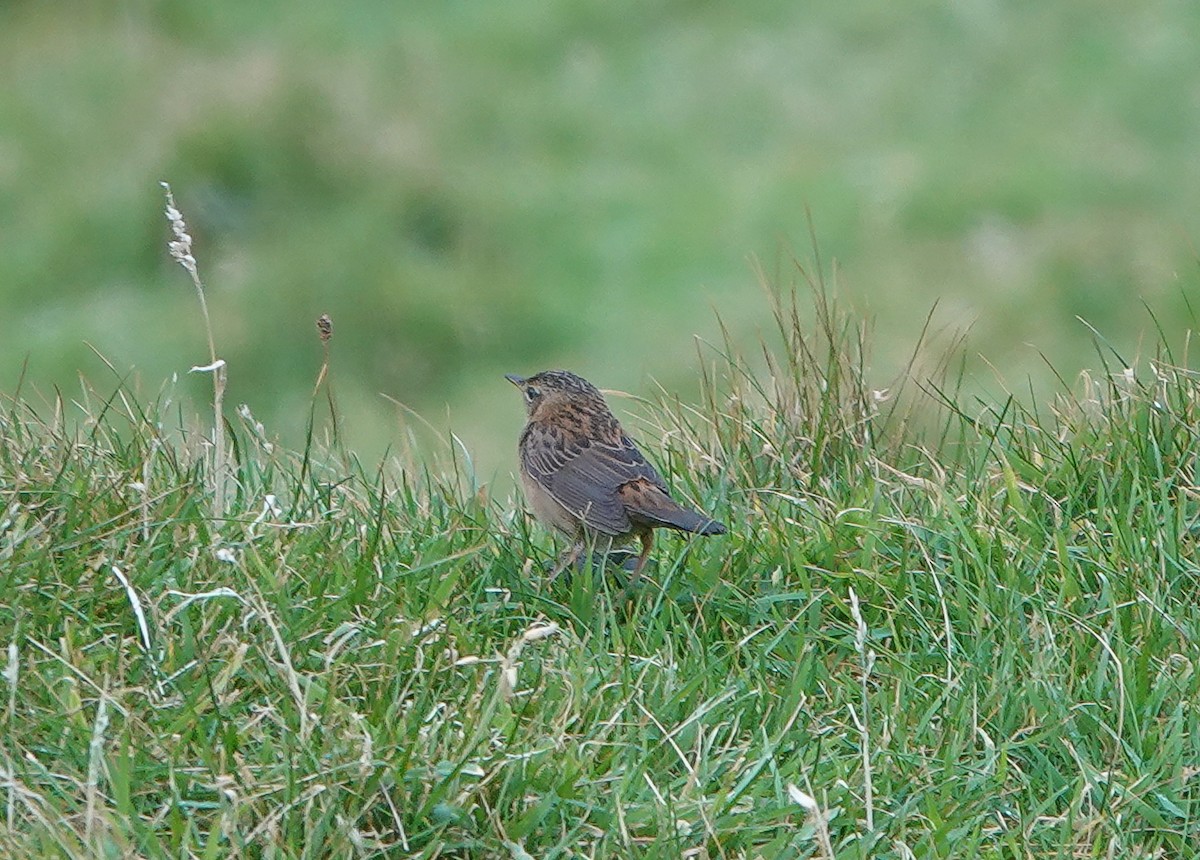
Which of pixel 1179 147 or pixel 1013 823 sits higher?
pixel 1179 147

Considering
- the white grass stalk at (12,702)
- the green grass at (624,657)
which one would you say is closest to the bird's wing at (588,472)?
the green grass at (624,657)

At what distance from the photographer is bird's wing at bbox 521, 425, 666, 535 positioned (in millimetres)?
4828

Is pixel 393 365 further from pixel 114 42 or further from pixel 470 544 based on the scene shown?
pixel 470 544

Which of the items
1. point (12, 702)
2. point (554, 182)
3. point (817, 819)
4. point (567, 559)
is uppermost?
point (554, 182)

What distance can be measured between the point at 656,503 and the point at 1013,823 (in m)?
1.30

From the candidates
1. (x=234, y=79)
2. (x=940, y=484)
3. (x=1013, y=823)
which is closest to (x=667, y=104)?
(x=234, y=79)

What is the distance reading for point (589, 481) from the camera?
497cm

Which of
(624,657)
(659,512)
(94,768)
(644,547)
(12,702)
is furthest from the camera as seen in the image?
(644,547)

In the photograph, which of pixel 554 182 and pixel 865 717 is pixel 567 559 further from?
pixel 554 182

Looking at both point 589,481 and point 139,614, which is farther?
point 589,481

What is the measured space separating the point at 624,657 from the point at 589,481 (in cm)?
100

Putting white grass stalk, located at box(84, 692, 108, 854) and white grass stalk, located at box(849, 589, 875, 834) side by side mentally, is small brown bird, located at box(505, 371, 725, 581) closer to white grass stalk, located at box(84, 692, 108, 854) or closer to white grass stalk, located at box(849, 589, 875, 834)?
white grass stalk, located at box(849, 589, 875, 834)

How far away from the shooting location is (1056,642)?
167 inches

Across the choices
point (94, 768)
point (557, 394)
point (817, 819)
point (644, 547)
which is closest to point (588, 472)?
point (644, 547)
